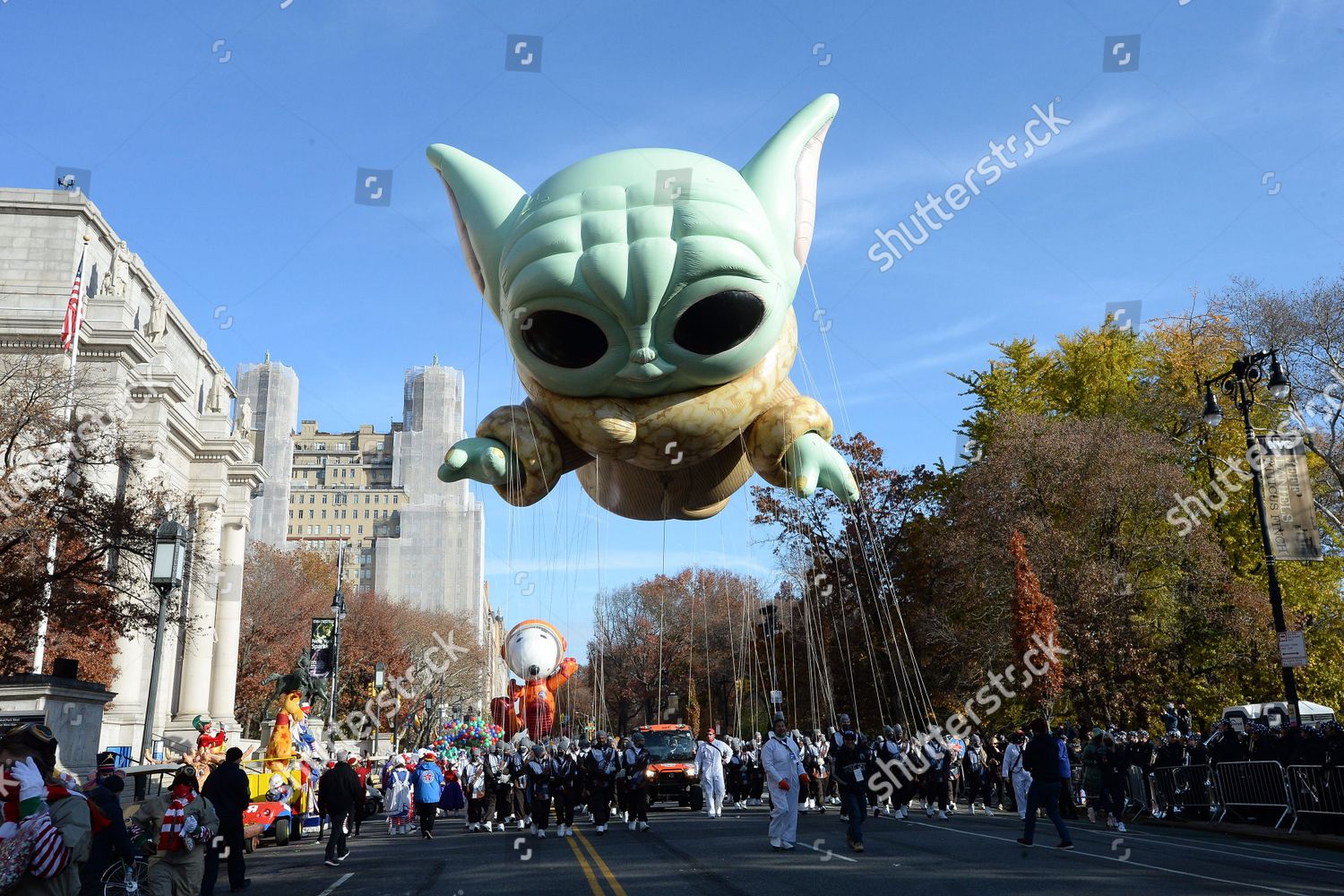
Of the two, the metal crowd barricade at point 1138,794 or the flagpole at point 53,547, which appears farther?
the flagpole at point 53,547

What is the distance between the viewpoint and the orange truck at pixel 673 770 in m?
25.6

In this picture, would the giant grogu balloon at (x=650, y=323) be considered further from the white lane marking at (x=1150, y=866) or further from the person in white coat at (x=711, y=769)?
the person in white coat at (x=711, y=769)

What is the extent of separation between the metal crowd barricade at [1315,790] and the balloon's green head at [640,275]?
40.7ft

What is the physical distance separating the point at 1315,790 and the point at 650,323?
1399 cm

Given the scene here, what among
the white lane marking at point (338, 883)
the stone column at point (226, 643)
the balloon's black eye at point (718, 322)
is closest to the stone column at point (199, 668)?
the stone column at point (226, 643)

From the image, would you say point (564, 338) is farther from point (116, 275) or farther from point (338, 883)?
point (116, 275)

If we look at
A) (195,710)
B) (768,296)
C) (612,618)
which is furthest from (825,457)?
(195,710)

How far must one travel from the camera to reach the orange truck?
25.6 meters

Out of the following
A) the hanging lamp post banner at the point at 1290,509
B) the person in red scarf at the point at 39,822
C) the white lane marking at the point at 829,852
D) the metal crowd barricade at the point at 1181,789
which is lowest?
the white lane marking at the point at 829,852

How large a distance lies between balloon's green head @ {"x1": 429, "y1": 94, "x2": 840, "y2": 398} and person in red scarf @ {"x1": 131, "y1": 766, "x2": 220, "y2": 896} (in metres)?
4.94

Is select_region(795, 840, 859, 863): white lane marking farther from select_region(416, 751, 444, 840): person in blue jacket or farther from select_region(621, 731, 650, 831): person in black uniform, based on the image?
select_region(416, 751, 444, 840): person in blue jacket

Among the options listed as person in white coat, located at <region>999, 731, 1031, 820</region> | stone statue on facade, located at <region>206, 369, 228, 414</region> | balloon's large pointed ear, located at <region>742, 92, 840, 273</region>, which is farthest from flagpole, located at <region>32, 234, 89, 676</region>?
stone statue on facade, located at <region>206, 369, 228, 414</region>

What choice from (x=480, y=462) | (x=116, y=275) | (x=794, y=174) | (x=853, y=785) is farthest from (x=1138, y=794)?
(x=116, y=275)

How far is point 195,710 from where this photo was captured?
2130 inches
